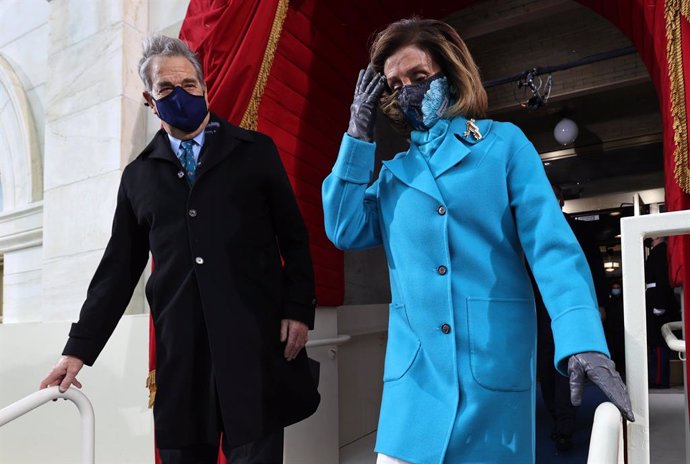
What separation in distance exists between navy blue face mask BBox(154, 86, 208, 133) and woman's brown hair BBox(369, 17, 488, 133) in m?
0.59

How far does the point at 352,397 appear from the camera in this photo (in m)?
3.79

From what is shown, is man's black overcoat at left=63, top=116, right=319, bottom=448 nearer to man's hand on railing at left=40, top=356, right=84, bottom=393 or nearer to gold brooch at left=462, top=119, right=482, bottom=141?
man's hand on railing at left=40, top=356, right=84, bottom=393

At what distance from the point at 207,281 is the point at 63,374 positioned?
46 cm

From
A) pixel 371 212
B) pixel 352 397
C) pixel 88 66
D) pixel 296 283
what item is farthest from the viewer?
pixel 352 397

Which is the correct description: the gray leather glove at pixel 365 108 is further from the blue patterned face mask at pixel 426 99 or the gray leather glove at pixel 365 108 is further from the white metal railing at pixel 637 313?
the white metal railing at pixel 637 313

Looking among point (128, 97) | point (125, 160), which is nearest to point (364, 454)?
point (125, 160)

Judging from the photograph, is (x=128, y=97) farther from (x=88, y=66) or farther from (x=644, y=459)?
(x=644, y=459)

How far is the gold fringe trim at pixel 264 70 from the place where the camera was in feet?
8.13

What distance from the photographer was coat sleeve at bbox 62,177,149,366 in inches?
62.9

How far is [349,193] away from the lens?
4.04ft

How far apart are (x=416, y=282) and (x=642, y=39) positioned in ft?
6.25

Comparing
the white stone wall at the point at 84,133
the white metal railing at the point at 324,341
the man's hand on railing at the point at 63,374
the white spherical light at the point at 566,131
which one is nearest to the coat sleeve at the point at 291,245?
the man's hand on railing at the point at 63,374

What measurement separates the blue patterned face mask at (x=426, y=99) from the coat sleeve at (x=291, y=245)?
549 millimetres

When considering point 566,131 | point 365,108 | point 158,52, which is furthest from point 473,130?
point 566,131
